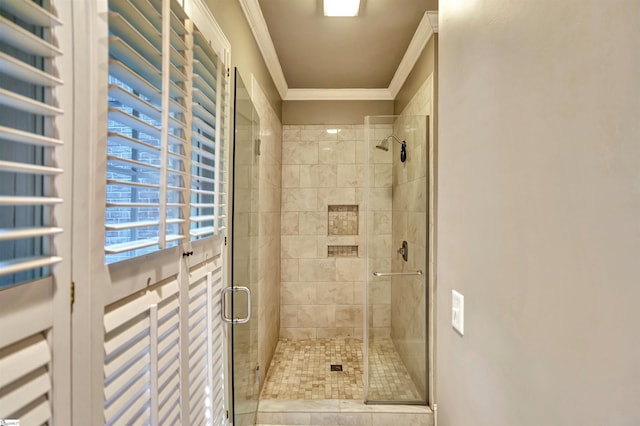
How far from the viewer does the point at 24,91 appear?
606 mm

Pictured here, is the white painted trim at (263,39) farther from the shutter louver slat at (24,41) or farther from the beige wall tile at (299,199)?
Result: the shutter louver slat at (24,41)

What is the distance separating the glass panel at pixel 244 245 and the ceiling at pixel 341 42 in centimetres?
82

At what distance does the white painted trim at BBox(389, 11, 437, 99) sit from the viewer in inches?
94.1

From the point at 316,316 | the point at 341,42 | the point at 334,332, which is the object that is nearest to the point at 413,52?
the point at 341,42

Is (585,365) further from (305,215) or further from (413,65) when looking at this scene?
(305,215)

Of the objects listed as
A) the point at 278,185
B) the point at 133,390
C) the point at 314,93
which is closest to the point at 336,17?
the point at 314,93

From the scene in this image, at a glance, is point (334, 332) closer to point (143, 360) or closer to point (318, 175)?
→ point (318, 175)

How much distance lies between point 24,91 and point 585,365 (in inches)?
41.8

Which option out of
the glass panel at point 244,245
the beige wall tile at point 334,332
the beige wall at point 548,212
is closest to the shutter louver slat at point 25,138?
the beige wall at point 548,212

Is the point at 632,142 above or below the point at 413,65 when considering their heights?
below

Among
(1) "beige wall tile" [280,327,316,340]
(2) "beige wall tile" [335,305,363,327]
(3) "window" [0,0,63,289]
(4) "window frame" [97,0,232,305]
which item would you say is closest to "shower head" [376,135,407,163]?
(4) "window frame" [97,0,232,305]

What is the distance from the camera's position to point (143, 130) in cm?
89

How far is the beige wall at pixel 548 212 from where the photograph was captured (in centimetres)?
46

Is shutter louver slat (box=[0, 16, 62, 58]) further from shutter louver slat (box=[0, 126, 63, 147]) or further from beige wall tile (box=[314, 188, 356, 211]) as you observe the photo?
beige wall tile (box=[314, 188, 356, 211])
